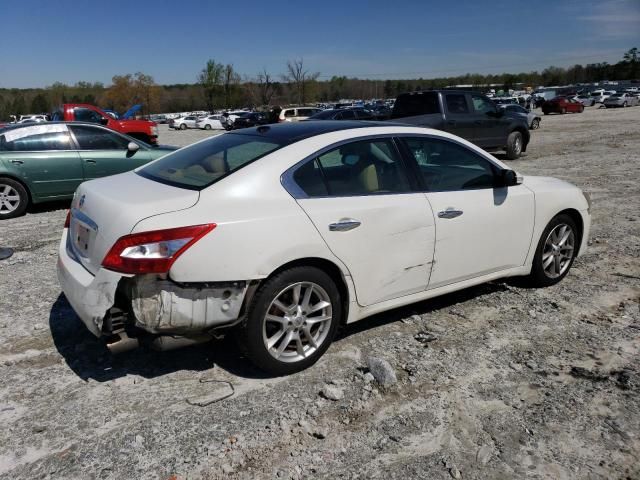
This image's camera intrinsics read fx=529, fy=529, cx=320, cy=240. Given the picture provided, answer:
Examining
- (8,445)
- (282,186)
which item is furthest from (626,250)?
(8,445)

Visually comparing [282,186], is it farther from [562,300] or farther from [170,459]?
[562,300]

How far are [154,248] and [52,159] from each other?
21.3 ft

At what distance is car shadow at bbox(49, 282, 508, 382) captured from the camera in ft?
11.4

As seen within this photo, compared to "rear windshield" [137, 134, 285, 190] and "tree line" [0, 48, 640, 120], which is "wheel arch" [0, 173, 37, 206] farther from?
"tree line" [0, 48, 640, 120]

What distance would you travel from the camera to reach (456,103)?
40.8 ft

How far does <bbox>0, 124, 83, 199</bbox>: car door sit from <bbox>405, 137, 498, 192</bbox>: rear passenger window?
6358 millimetres

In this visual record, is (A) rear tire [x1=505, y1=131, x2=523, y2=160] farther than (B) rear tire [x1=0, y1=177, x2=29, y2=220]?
Yes

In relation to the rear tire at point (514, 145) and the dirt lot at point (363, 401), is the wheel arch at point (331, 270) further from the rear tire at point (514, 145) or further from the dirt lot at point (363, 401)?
the rear tire at point (514, 145)

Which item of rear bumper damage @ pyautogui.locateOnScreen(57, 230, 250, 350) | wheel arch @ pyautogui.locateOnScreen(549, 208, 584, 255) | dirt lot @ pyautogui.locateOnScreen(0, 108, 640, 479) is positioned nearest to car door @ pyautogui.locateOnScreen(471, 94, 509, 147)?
wheel arch @ pyautogui.locateOnScreen(549, 208, 584, 255)

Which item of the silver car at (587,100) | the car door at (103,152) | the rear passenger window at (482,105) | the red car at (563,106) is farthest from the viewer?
the silver car at (587,100)

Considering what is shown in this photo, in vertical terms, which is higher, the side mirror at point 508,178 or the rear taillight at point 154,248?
the side mirror at point 508,178

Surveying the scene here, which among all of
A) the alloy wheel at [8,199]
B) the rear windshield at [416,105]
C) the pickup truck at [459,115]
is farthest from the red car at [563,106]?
the alloy wheel at [8,199]

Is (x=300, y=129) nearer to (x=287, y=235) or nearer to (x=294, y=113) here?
(x=287, y=235)

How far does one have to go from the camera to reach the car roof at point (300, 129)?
362cm
